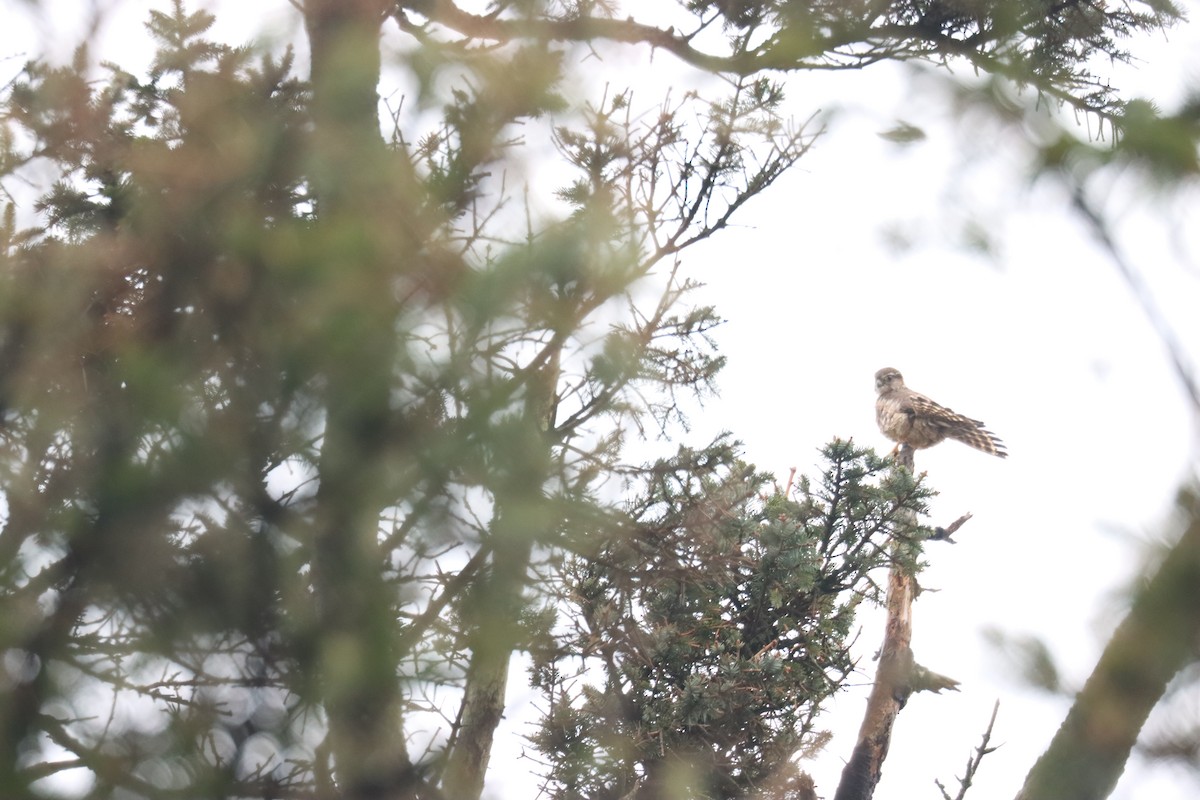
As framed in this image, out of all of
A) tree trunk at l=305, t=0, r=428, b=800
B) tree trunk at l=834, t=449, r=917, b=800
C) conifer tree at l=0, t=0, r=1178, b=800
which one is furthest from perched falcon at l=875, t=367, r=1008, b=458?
tree trunk at l=305, t=0, r=428, b=800

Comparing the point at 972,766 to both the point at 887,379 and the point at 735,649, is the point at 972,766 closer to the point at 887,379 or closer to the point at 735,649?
the point at 735,649

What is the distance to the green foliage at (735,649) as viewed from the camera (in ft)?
15.2

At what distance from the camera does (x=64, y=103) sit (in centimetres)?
189

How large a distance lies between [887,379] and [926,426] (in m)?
0.74

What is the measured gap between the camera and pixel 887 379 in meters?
8.95

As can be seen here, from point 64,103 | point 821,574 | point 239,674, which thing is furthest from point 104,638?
point 821,574

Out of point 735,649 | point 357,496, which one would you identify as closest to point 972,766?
point 735,649

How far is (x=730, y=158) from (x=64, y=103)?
2.44 m

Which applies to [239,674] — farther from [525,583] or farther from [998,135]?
[998,135]

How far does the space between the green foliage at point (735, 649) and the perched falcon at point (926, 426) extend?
10.3 ft

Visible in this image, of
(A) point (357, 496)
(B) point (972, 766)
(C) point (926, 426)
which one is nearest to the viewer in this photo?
(A) point (357, 496)

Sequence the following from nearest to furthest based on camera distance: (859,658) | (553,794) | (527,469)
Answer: (527,469), (553,794), (859,658)

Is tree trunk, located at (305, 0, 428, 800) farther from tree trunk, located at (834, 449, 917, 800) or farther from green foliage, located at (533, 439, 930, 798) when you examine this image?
tree trunk, located at (834, 449, 917, 800)

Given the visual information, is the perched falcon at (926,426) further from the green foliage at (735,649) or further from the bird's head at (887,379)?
the green foliage at (735,649)
